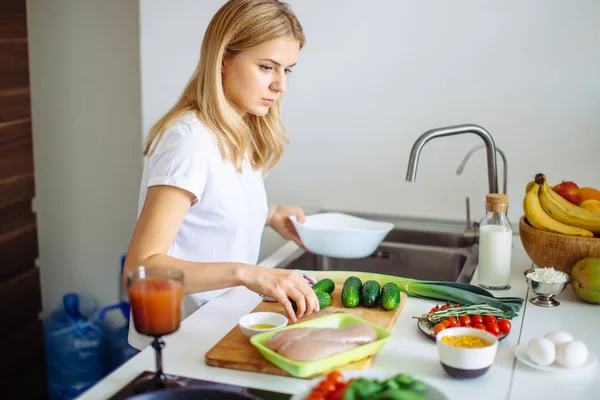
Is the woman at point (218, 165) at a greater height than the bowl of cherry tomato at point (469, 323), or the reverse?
the woman at point (218, 165)

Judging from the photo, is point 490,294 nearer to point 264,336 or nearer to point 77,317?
point 264,336

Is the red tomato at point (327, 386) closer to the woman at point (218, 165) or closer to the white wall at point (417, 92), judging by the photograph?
the woman at point (218, 165)

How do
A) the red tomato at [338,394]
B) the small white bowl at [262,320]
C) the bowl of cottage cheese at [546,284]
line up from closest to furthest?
the red tomato at [338,394] → the small white bowl at [262,320] → the bowl of cottage cheese at [546,284]

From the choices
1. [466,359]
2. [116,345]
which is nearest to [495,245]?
[466,359]

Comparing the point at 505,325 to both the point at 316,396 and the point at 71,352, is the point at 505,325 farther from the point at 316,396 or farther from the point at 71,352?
the point at 71,352

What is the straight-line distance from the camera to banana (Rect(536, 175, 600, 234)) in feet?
6.00

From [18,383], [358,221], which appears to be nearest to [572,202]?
[358,221]

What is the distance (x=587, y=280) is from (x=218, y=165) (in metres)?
0.93

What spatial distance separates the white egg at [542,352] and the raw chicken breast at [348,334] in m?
0.29

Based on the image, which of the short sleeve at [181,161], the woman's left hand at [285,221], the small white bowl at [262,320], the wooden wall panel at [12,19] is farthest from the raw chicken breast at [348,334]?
the wooden wall panel at [12,19]

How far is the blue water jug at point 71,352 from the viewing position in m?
2.95

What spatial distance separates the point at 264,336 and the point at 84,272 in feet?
6.89

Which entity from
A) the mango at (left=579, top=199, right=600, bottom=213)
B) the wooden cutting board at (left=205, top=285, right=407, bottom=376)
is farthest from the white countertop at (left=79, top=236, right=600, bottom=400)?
the mango at (left=579, top=199, right=600, bottom=213)

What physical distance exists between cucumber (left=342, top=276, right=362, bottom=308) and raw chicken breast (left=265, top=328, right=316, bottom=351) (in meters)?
0.27
